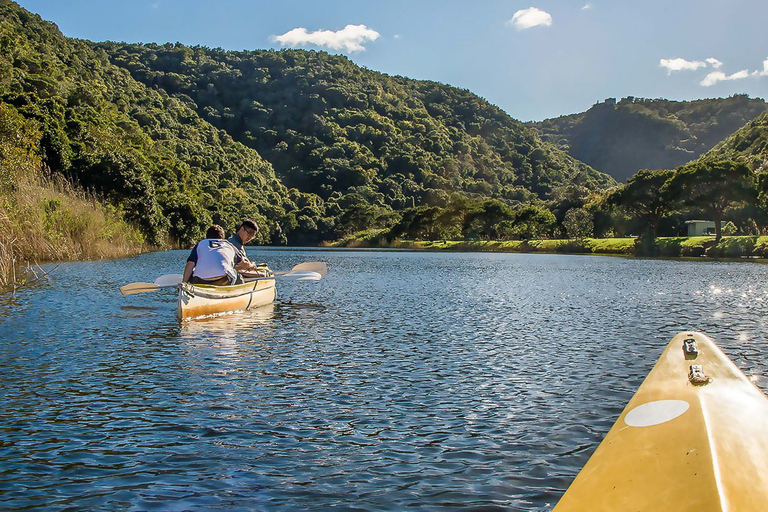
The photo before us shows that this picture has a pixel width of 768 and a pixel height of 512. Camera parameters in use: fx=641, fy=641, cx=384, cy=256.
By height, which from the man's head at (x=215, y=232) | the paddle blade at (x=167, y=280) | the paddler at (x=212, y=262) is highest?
the man's head at (x=215, y=232)

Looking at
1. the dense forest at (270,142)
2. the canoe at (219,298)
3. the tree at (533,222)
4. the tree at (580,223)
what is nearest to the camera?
the canoe at (219,298)

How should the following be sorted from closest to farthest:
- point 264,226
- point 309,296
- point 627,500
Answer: point 627,500 < point 309,296 < point 264,226

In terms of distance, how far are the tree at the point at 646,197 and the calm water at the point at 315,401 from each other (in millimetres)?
63347

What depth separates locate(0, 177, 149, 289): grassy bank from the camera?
2362 centimetres

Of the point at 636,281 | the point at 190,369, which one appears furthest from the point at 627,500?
the point at 636,281

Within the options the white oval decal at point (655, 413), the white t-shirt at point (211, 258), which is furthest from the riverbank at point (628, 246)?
the white oval decal at point (655, 413)

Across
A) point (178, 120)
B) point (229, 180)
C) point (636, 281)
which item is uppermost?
point (178, 120)

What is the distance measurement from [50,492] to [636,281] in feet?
104

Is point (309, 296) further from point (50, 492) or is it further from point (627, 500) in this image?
point (627, 500)

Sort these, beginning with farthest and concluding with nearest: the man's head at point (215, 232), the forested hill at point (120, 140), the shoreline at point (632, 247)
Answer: the shoreline at point (632, 247), the forested hill at point (120, 140), the man's head at point (215, 232)

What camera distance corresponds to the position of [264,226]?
12306 cm

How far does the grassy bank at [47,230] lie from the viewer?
23625 mm

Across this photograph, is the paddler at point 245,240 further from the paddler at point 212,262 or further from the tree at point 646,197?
the tree at point 646,197

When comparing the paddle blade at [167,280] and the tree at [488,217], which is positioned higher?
the tree at [488,217]
